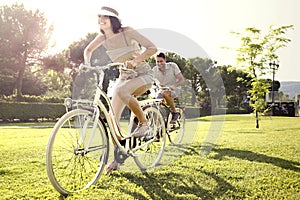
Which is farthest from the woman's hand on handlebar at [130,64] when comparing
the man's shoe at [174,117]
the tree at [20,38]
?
the tree at [20,38]

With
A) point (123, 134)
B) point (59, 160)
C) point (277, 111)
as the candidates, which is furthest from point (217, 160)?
point (277, 111)

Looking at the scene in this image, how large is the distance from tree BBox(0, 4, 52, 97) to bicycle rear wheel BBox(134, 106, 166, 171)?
88.7ft

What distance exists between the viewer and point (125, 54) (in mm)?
3561

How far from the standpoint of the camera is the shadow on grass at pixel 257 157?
439cm

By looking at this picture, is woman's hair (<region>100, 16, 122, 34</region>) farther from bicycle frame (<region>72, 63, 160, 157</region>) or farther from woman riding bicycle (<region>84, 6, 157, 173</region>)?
bicycle frame (<region>72, 63, 160, 157</region>)

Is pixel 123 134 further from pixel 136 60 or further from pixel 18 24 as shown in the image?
pixel 18 24

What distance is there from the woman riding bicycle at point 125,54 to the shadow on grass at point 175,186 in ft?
1.58

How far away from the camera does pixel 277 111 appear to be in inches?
1260

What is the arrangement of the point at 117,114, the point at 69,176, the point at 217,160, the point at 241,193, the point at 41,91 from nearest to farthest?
1. the point at 241,193
2. the point at 69,176
3. the point at 117,114
4. the point at 217,160
5. the point at 41,91

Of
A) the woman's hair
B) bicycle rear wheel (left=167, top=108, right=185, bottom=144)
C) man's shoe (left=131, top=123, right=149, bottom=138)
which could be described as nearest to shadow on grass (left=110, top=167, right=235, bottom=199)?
man's shoe (left=131, top=123, right=149, bottom=138)

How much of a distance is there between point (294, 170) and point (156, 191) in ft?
6.23

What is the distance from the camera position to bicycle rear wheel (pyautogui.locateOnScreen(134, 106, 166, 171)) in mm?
4126

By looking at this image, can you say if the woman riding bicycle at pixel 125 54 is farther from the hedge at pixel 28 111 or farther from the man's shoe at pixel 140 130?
the hedge at pixel 28 111

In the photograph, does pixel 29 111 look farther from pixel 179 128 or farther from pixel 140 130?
pixel 140 130
